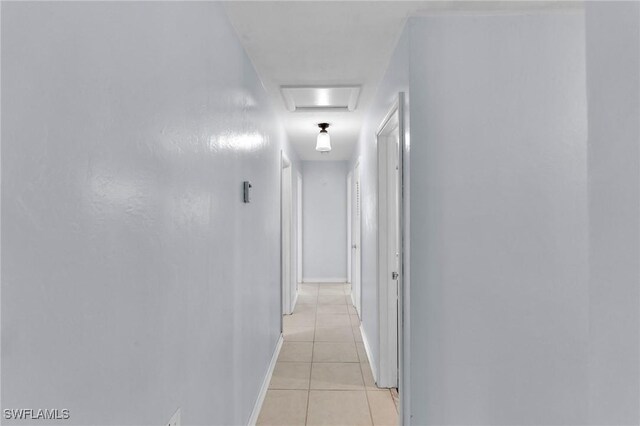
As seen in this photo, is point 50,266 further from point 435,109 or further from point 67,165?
point 435,109

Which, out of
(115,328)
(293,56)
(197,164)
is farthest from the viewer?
(293,56)

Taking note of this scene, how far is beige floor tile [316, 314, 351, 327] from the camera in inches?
169

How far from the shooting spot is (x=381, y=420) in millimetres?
2326

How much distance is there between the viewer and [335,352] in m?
3.44

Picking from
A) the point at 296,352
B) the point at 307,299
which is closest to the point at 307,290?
the point at 307,299

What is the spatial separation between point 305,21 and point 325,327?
334 centimetres

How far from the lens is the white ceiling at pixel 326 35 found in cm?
169

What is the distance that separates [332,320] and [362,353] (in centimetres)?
106

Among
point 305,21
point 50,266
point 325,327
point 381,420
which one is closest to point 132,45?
point 50,266

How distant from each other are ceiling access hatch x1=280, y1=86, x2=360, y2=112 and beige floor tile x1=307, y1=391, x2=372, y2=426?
238 centimetres

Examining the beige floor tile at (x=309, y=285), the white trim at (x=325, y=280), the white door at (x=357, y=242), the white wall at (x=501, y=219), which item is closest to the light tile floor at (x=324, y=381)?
the white door at (x=357, y=242)

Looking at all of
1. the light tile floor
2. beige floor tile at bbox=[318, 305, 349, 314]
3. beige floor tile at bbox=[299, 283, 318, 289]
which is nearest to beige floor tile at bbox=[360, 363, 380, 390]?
the light tile floor

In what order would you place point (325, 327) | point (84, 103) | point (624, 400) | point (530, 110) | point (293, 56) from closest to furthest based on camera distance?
point (624, 400)
point (84, 103)
point (530, 110)
point (293, 56)
point (325, 327)

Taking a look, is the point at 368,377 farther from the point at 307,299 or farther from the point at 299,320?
the point at 307,299
